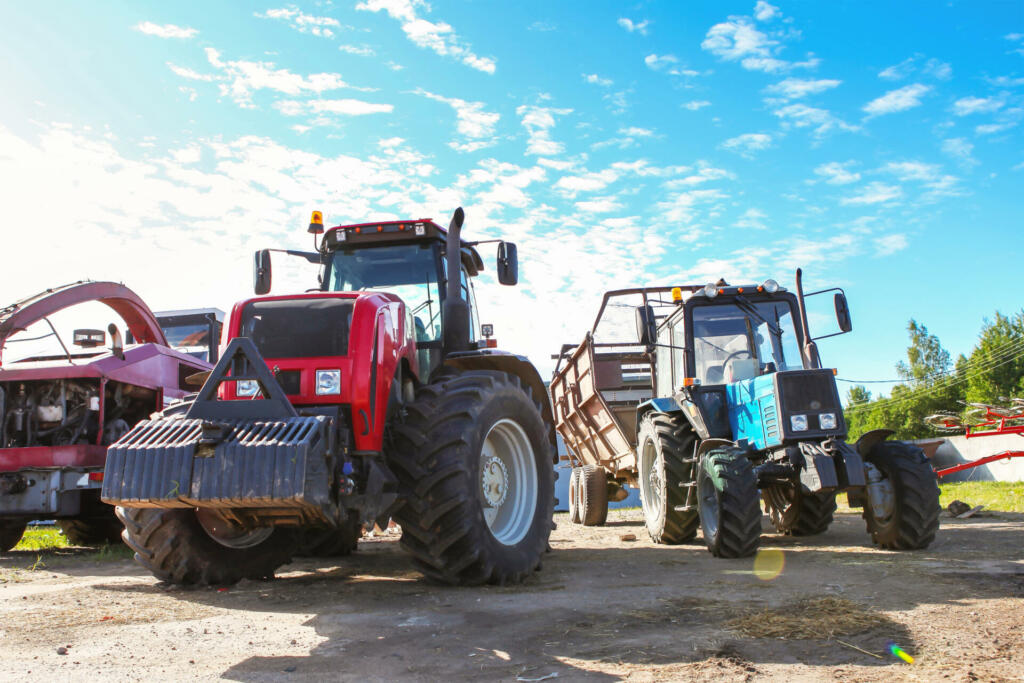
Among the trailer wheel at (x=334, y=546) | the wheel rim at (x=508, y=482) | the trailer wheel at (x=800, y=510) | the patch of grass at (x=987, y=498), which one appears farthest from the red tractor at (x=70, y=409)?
the patch of grass at (x=987, y=498)

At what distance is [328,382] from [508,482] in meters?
1.80

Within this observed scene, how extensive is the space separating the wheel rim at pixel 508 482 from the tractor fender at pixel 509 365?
44cm

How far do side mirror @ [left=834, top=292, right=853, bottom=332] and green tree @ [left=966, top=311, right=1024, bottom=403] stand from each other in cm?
4423

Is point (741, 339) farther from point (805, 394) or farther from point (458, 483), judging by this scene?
point (458, 483)

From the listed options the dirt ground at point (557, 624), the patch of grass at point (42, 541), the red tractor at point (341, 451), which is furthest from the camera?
the patch of grass at point (42, 541)

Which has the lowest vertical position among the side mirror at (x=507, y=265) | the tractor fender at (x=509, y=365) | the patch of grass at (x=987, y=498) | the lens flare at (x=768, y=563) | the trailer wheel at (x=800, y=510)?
the patch of grass at (x=987, y=498)

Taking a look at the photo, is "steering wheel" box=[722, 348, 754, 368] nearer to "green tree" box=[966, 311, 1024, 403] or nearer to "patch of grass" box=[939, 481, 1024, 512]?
"patch of grass" box=[939, 481, 1024, 512]

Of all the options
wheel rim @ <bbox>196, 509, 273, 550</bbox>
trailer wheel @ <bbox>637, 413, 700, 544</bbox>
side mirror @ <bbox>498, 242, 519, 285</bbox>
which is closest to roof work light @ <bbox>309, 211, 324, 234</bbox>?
side mirror @ <bbox>498, 242, 519, 285</bbox>

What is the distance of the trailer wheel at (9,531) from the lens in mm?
8555

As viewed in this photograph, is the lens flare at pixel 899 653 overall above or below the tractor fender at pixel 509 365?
below

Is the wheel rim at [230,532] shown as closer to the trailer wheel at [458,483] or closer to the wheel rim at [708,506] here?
the trailer wheel at [458,483]

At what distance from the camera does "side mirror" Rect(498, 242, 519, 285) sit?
22.3 feet

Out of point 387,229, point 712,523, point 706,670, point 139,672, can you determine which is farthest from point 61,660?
point 712,523

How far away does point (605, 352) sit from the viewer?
1137 centimetres
